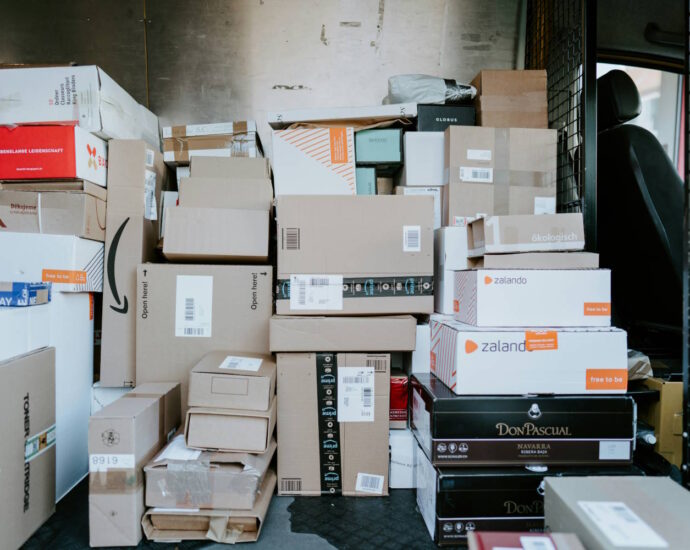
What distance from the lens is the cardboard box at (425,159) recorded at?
1.76m

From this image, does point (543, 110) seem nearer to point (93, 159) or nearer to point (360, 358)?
point (360, 358)

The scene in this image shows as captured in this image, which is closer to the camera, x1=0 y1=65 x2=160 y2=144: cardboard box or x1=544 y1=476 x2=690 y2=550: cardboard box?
x1=544 y1=476 x2=690 y2=550: cardboard box

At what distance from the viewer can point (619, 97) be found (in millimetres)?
1771

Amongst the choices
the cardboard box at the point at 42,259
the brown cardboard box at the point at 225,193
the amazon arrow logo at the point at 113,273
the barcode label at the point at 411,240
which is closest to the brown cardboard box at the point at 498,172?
the barcode label at the point at 411,240

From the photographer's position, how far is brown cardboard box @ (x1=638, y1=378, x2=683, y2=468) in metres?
1.49

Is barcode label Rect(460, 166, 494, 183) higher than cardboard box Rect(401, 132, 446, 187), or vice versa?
cardboard box Rect(401, 132, 446, 187)

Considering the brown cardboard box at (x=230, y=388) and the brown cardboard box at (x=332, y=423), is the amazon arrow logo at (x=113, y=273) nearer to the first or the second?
the brown cardboard box at (x=230, y=388)

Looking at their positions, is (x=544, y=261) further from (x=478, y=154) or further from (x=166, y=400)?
(x=166, y=400)

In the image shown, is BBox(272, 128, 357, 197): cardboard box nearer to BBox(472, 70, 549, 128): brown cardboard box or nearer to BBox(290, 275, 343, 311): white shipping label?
BBox(290, 275, 343, 311): white shipping label

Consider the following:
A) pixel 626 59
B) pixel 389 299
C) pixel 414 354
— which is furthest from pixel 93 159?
pixel 626 59

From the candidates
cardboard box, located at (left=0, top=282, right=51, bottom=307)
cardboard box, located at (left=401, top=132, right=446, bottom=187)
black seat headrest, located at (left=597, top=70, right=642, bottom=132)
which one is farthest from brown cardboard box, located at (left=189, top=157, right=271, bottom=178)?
black seat headrest, located at (left=597, top=70, right=642, bottom=132)

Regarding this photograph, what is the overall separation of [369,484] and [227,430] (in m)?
0.52

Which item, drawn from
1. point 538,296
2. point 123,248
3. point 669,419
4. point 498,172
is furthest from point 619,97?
point 123,248

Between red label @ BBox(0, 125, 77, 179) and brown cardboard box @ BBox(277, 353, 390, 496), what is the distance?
100cm
